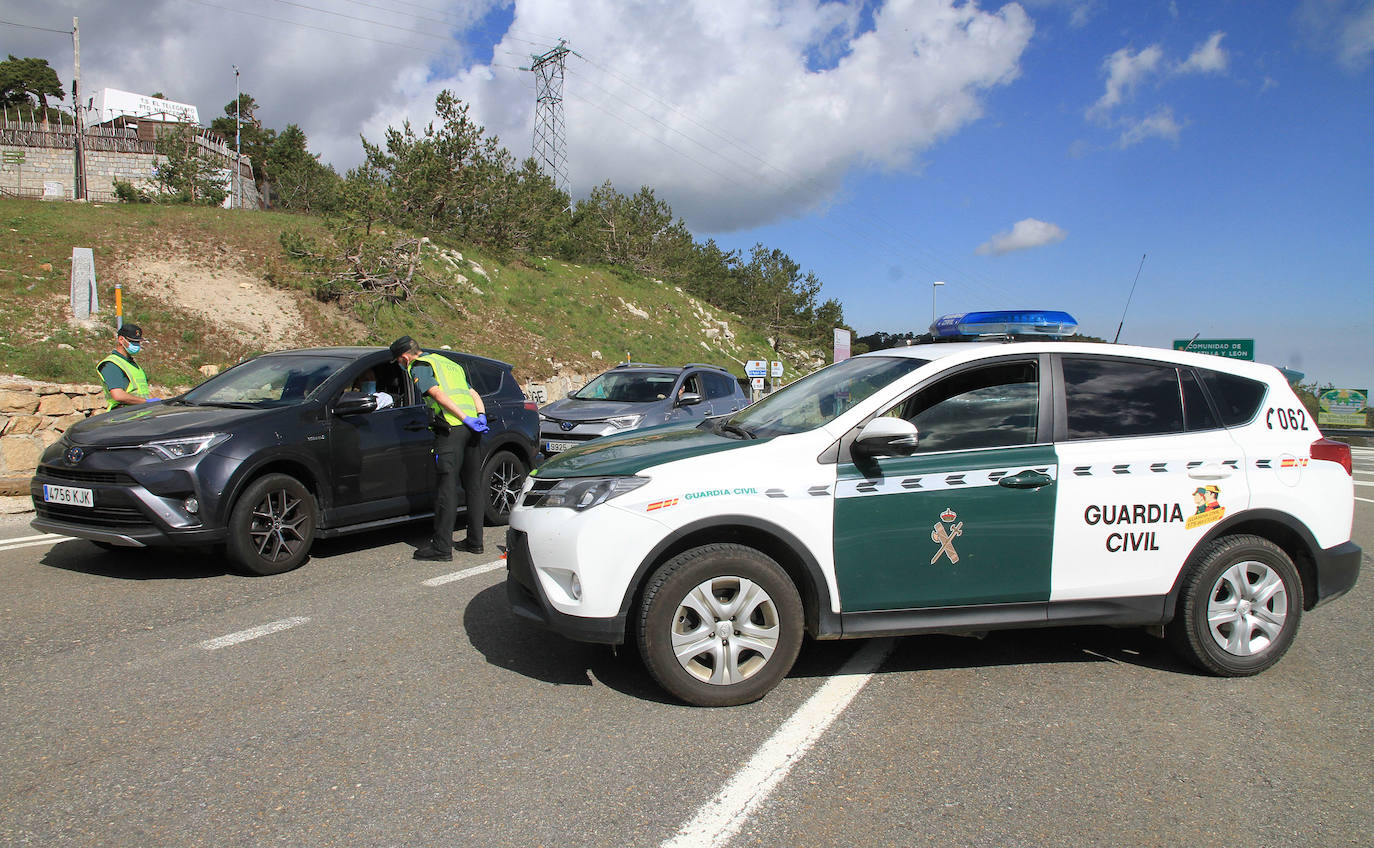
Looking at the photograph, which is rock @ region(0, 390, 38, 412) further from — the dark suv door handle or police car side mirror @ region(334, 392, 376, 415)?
the dark suv door handle

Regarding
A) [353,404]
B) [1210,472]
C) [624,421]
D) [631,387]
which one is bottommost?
[1210,472]

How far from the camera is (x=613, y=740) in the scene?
11.0 ft

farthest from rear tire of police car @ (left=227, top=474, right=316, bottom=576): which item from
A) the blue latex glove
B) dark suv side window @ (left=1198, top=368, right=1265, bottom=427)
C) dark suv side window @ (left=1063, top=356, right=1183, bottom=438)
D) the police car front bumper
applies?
dark suv side window @ (left=1198, top=368, right=1265, bottom=427)

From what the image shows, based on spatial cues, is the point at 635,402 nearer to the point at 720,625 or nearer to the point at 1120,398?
the point at 1120,398

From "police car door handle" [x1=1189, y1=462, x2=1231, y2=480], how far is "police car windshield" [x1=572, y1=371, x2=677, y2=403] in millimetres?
8389

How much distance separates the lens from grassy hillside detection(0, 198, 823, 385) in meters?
14.9

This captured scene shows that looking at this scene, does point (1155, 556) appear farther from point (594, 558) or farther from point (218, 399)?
point (218, 399)

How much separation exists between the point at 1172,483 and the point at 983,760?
1.81 meters

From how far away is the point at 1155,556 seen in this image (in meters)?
4.05

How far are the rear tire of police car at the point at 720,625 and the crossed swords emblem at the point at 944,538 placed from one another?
704mm

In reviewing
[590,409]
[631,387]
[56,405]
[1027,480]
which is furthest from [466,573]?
[56,405]

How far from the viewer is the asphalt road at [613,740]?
2740 millimetres

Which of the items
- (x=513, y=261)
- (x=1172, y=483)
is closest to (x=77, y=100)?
(x=513, y=261)

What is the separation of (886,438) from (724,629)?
113 cm
